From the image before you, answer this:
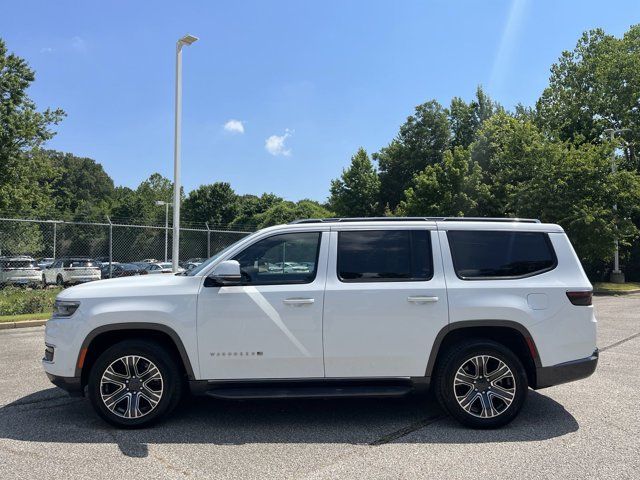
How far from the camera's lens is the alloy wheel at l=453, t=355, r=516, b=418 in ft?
15.5

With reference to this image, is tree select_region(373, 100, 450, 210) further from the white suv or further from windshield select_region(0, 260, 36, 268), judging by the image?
the white suv

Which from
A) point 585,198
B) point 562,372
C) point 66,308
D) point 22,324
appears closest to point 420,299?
point 562,372

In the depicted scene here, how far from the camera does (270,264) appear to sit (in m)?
5.00

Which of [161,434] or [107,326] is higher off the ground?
[107,326]

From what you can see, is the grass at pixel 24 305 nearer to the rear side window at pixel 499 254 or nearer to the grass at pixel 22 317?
the grass at pixel 22 317

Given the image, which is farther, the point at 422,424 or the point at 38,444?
the point at 422,424

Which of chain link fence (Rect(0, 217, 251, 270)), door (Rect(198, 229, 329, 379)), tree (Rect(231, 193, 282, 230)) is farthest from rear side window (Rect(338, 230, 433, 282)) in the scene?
tree (Rect(231, 193, 282, 230))

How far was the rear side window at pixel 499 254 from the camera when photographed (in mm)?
4949

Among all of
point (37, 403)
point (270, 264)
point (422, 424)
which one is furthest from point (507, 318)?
point (37, 403)

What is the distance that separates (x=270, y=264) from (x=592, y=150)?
24865 millimetres

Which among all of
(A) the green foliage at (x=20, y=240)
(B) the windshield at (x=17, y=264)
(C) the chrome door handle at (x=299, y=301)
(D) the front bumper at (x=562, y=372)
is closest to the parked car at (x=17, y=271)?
(B) the windshield at (x=17, y=264)

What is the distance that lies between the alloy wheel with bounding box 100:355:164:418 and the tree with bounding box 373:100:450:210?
1992 inches

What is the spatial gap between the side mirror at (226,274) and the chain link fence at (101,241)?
500 inches

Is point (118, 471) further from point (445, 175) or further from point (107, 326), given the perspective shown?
point (445, 175)
